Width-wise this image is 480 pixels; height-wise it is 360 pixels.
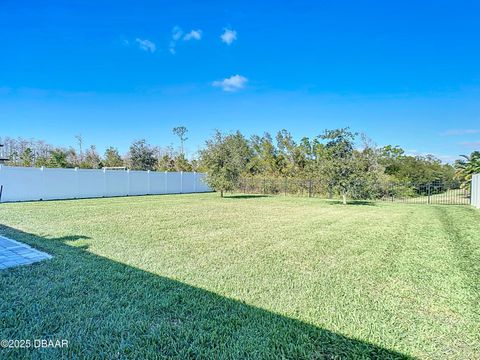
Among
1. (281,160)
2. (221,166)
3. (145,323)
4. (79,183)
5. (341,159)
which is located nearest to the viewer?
(145,323)

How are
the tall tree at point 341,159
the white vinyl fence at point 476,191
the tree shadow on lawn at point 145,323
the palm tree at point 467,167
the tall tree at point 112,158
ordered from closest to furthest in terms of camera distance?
the tree shadow on lawn at point 145,323, the white vinyl fence at point 476,191, the tall tree at point 341,159, the palm tree at point 467,167, the tall tree at point 112,158

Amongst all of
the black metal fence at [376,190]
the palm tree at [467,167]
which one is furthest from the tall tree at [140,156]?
the palm tree at [467,167]

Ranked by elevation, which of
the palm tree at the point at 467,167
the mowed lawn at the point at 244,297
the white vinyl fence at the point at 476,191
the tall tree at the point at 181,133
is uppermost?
the tall tree at the point at 181,133

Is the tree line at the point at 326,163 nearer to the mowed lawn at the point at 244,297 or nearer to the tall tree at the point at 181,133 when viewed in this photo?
the mowed lawn at the point at 244,297

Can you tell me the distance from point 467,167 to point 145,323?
2455cm

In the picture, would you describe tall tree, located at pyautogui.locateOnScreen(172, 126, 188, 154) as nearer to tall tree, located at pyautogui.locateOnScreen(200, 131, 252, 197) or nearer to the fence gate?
tall tree, located at pyautogui.locateOnScreen(200, 131, 252, 197)

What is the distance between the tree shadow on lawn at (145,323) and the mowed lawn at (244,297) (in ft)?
0.04

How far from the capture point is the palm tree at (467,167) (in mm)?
18672

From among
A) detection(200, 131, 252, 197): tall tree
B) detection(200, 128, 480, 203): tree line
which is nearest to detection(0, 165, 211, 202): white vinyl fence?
detection(200, 128, 480, 203): tree line

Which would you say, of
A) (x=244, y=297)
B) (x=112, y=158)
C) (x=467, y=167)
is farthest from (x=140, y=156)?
(x=244, y=297)

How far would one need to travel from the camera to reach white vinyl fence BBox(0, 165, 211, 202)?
14.1m

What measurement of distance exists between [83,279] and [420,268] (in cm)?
488

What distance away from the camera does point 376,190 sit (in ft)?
55.7

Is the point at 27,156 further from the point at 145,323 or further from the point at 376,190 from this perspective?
the point at 145,323
